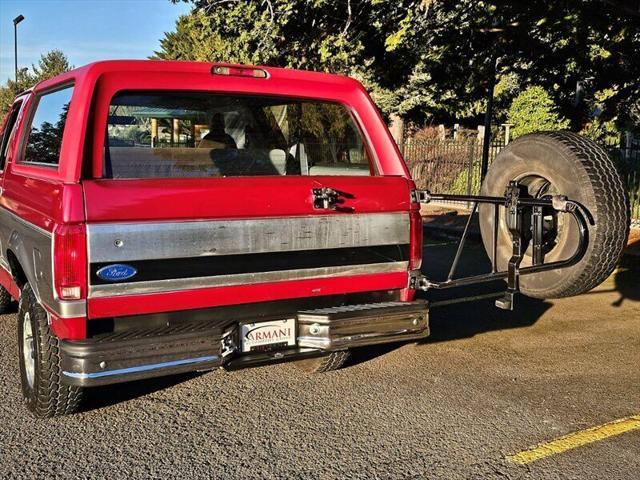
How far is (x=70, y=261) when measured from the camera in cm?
319

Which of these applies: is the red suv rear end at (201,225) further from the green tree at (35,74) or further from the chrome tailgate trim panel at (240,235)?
the green tree at (35,74)

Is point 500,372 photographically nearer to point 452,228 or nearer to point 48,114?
point 48,114

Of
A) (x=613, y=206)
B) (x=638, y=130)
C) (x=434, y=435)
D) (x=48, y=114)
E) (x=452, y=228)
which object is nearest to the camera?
(x=434, y=435)

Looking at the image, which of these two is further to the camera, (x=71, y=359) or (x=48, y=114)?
(x=48, y=114)

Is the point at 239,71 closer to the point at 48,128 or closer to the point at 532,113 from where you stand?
the point at 48,128

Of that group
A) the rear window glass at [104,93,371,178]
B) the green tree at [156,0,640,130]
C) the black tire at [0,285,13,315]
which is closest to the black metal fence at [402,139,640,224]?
Result: the green tree at [156,0,640,130]

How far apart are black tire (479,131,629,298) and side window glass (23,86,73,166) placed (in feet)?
9.52

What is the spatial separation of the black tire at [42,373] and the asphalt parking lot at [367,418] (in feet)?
0.34

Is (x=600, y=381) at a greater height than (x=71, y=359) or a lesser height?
lesser

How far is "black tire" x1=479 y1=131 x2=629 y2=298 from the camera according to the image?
160 inches

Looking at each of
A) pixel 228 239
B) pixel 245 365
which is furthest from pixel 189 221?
pixel 245 365

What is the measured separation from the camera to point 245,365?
11.9 ft

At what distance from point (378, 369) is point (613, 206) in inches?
78.0

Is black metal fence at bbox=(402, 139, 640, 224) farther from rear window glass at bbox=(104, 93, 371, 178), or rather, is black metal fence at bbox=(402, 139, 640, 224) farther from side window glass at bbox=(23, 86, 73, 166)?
side window glass at bbox=(23, 86, 73, 166)
